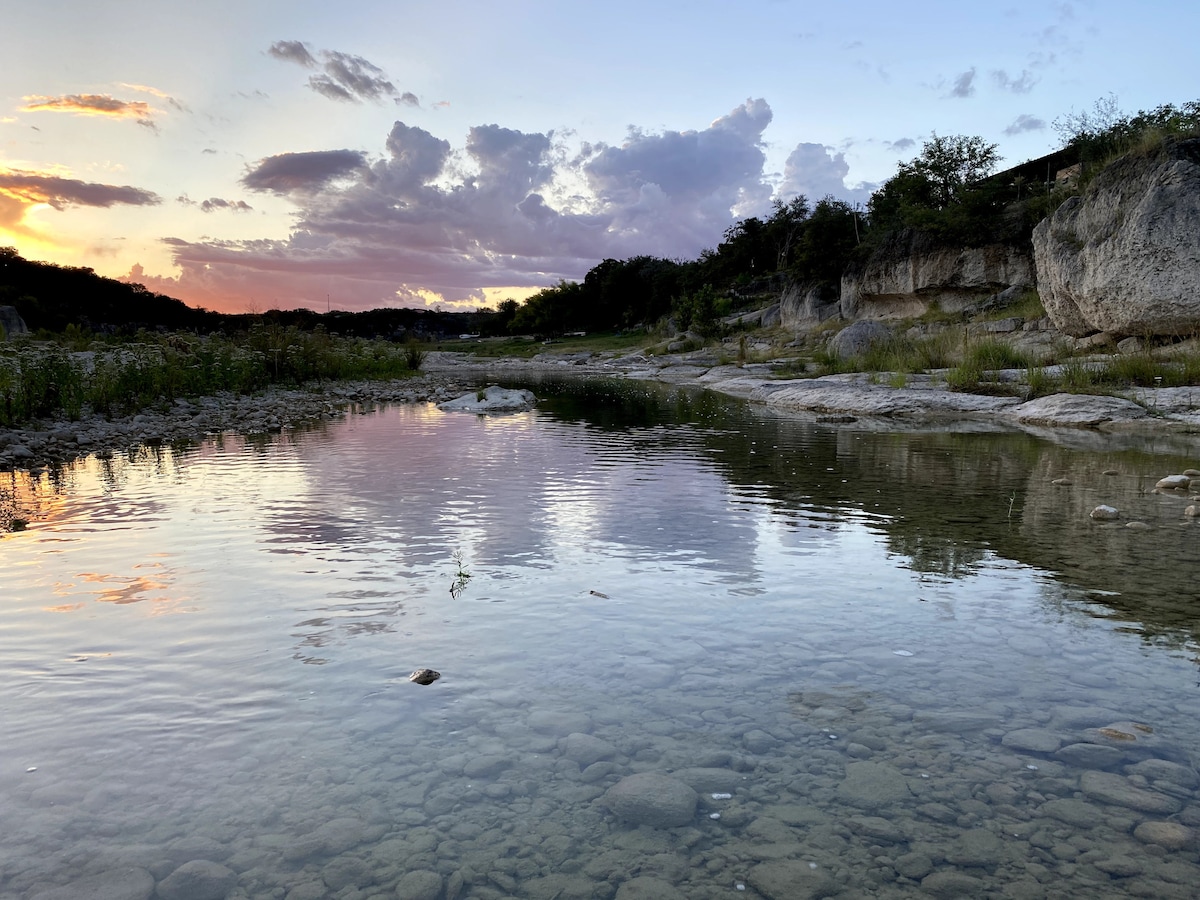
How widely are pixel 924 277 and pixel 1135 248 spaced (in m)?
25.3

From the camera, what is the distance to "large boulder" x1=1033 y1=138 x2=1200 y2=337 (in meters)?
19.1

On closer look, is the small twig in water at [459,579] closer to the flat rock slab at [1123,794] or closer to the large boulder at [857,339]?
the flat rock slab at [1123,794]

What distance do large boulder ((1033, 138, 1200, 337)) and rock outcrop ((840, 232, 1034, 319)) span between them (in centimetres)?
1667

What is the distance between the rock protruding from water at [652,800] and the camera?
266 cm

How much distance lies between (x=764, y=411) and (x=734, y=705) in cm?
1821

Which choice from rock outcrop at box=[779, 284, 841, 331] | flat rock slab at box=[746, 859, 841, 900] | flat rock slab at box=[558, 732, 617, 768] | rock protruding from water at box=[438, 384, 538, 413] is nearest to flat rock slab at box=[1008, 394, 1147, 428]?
rock protruding from water at box=[438, 384, 538, 413]

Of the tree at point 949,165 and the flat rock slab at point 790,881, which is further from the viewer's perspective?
the tree at point 949,165

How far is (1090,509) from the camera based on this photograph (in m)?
7.80

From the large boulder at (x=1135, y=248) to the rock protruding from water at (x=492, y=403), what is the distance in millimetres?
16711

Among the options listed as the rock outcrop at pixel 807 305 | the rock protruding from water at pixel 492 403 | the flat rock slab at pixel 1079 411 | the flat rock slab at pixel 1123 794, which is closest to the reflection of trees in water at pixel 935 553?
the flat rock slab at pixel 1123 794

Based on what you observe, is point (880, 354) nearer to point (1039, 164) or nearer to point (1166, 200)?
point (1166, 200)

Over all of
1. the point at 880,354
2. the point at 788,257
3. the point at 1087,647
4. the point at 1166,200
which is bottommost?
the point at 1087,647

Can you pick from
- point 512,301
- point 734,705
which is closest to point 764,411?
point 734,705

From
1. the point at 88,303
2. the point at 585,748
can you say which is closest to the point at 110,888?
the point at 585,748
